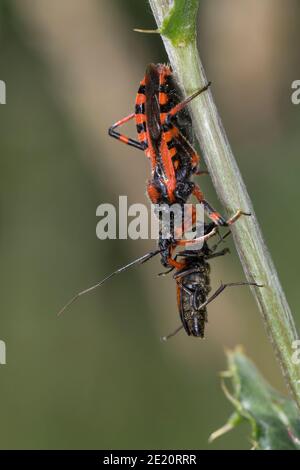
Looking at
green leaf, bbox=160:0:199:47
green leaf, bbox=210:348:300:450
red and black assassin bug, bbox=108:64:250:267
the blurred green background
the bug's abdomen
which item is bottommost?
green leaf, bbox=210:348:300:450

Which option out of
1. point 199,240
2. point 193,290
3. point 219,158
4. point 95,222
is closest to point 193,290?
point 193,290

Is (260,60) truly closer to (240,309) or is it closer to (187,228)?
(240,309)

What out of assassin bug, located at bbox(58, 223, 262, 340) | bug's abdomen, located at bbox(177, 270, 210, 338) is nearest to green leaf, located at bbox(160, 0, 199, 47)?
assassin bug, located at bbox(58, 223, 262, 340)

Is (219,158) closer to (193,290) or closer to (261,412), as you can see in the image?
(193,290)

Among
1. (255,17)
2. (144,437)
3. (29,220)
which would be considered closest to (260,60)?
(255,17)

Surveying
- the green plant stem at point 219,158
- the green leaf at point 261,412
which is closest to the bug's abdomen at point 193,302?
the green leaf at point 261,412

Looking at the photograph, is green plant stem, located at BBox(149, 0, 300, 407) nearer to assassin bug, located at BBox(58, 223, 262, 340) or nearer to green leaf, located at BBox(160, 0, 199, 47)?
green leaf, located at BBox(160, 0, 199, 47)

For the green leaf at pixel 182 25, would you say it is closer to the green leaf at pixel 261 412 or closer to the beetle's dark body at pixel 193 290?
the beetle's dark body at pixel 193 290
